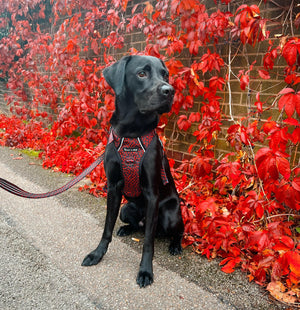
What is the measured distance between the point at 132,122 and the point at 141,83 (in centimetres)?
29

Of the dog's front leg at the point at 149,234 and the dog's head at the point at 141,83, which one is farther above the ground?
the dog's head at the point at 141,83

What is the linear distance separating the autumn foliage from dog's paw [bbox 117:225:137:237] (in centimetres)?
52

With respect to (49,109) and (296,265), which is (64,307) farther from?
(49,109)

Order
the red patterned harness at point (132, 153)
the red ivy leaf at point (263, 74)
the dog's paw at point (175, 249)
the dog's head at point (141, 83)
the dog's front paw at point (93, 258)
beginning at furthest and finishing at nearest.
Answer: the red ivy leaf at point (263, 74) → the dog's paw at point (175, 249) → the dog's front paw at point (93, 258) → the red patterned harness at point (132, 153) → the dog's head at point (141, 83)

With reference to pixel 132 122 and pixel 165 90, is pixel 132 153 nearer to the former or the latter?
pixel 132 122

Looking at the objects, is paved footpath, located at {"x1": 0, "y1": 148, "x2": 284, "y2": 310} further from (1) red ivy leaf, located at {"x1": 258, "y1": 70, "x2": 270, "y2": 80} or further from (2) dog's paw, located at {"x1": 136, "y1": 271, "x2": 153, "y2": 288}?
(1) red ivy leaf, located at {"x1": 258, "y1": 70, "x2": 270, "y2": 80}

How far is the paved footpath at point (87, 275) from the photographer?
1.71m

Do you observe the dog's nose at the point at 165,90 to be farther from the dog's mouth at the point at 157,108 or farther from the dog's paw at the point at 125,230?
the dog's paw at the point at 125,230

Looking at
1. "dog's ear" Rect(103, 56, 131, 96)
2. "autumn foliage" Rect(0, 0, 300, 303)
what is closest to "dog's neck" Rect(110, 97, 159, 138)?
"dog's ear" Rect(103, 56, 131, 96)

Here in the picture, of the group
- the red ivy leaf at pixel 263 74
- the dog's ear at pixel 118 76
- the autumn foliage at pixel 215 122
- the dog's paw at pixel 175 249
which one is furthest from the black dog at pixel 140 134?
the red ivy leaf at pixel 263 74

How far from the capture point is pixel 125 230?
2557mm

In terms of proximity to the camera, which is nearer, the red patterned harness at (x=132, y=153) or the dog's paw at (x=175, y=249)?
the red patterned harness at (x=132, y=153)

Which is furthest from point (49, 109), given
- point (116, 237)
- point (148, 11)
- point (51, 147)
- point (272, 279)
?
point (272, 279)

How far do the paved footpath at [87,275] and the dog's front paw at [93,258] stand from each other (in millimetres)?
39
